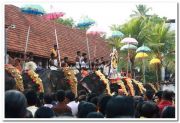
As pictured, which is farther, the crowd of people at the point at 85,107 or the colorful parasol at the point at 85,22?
the colorful parasol at the point at 85,22

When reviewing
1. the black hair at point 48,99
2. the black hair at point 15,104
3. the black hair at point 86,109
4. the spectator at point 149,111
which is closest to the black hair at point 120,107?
the black hair at point 15,104

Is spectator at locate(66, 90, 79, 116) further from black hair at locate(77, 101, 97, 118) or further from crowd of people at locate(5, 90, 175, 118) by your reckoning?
black hair at locate(77, 101, 97, 118)

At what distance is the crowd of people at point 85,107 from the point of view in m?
4.57

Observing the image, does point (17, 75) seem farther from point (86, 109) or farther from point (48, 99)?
point (86, 109)

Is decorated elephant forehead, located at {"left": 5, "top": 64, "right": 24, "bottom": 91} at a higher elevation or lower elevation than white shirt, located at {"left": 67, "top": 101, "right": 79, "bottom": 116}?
higher

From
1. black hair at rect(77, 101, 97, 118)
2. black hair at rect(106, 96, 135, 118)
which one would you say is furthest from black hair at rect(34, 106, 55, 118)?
black hair at rect(106, 96, 135, 118)

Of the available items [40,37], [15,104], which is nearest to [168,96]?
[15,104]

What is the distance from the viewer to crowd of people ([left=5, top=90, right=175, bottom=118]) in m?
4.57

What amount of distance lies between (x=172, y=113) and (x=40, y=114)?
1600 mm

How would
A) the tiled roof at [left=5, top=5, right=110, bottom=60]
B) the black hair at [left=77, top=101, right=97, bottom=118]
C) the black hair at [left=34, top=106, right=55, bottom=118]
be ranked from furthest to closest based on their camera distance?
the tiled roof at [left=5, top=5, right=110, bottom=60] → the black hair at [left=77, top=101, right=97, bottom=118] → the black hair at [left=34, top=106, right=55, bottom=118]

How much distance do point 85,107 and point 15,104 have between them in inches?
63.3

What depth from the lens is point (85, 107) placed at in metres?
5.95

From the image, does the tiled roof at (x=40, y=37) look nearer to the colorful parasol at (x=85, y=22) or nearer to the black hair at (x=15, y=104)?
the colorful parasol at (x=85, y=22)

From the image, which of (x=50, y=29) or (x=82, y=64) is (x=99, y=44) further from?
(x=82, y=64)
